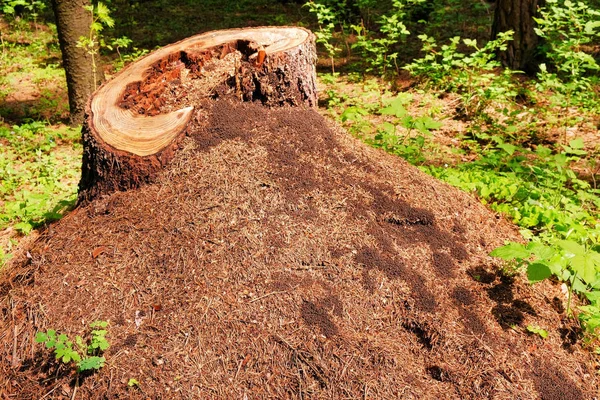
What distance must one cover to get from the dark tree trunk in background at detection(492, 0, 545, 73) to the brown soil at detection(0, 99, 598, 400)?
421cm

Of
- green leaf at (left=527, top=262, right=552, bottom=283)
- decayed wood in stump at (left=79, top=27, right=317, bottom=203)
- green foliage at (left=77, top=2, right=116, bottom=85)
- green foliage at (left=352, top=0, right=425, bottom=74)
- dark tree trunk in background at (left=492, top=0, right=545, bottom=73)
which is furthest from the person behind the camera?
green foliage at (left=352, top=0, right=425, bottom=74)

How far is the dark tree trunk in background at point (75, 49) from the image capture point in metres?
5.57

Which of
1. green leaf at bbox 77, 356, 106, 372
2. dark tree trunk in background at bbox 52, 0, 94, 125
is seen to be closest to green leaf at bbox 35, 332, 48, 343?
green leaf at bbox 77, 356, 106, 372

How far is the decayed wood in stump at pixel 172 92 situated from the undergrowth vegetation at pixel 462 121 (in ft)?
4.02

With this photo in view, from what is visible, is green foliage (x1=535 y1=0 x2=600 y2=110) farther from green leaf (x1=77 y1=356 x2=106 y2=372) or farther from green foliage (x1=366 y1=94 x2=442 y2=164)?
green leaf (x1=77 y1=356 x2=106 y2=372)

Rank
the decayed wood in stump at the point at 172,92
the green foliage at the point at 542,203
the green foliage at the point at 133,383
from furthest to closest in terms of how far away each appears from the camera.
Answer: the decayed wood in stump at the point at 172,92, the green foliage at the point at 542,203, the green foliage at the point at 133,383

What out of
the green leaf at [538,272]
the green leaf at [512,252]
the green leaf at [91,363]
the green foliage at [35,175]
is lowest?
the green foliage at [35,175]

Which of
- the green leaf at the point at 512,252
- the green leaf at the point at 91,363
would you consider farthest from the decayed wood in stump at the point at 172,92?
the green leaf at the point at 512,252

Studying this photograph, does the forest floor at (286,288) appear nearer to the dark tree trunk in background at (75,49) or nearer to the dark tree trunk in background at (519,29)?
the dark tree trunk in background at (75,49)

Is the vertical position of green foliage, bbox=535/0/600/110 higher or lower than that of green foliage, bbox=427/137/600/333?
higher

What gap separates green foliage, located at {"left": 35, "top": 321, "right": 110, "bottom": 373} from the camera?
2215 millimetres

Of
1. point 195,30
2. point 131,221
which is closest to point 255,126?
point 131,221

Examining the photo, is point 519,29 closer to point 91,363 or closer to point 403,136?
point 403,136

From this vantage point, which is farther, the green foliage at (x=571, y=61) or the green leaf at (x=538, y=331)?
the green foliage at (x=571, y=61)
